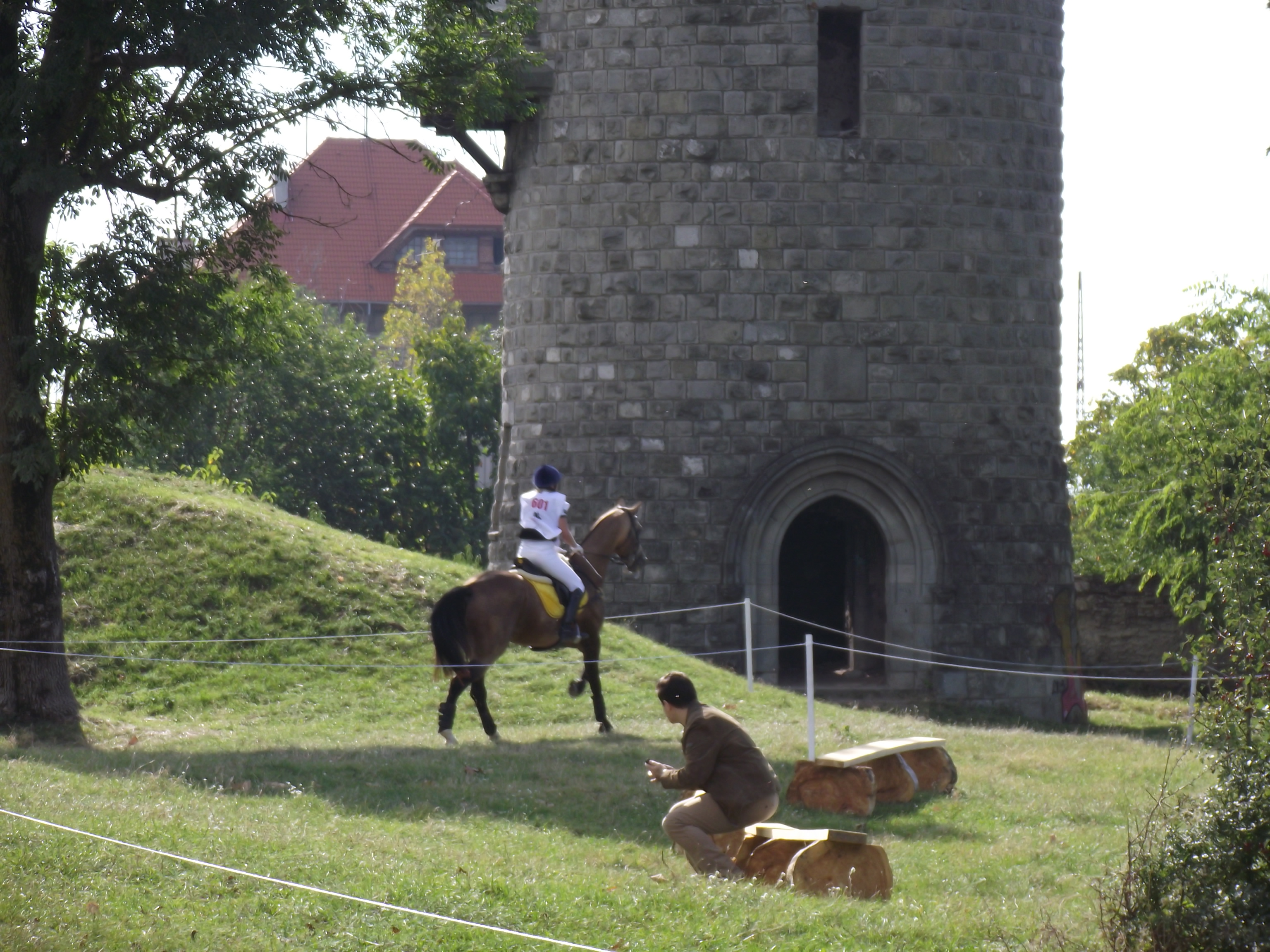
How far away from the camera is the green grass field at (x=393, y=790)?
7.72 meters

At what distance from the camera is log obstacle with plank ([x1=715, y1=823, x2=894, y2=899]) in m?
8.85

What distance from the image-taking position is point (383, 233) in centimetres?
6738

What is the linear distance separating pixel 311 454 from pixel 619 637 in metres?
19.2

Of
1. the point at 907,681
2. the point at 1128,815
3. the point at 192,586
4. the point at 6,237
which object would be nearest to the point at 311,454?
the point at 192,586

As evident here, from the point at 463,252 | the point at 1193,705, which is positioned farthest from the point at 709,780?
the point at 463,252

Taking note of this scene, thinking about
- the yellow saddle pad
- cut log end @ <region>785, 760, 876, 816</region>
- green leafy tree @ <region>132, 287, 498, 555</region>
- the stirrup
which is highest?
green leafy tree @ <region>132, 287, 498, 555</region>

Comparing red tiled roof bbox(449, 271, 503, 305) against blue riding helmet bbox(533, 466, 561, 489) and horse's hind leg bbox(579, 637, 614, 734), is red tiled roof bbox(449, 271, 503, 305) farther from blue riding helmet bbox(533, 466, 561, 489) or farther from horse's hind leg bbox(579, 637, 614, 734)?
blue riding helmet bbox(533, 466, 561, 489)

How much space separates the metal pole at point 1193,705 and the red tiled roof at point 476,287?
4708cm

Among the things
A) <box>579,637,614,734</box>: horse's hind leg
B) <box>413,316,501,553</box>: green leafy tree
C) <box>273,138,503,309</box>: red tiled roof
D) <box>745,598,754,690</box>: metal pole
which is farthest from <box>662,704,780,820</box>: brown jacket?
<box>273,138,503,309</box>: red tiled roof

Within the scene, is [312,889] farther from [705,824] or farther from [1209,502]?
[1209,502]

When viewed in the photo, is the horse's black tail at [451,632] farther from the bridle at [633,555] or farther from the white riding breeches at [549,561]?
the bridle at [633,555]

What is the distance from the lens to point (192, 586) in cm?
1964

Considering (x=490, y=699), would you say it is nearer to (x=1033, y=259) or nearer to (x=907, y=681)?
(x=907, y=681)

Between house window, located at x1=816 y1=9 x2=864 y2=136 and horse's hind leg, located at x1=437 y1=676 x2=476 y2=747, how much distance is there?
10.4 m
